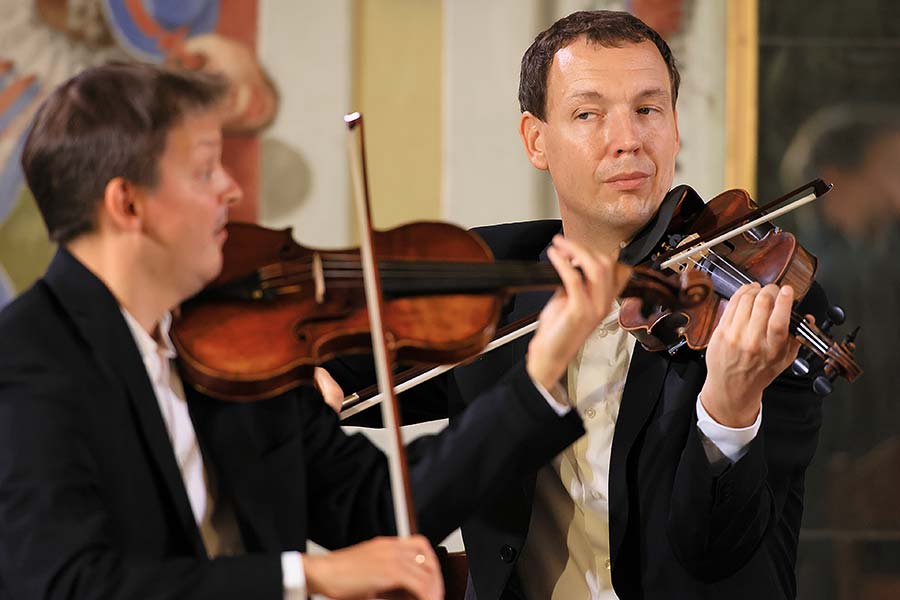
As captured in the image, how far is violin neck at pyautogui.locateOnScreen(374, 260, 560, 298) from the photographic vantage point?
4.26 feet

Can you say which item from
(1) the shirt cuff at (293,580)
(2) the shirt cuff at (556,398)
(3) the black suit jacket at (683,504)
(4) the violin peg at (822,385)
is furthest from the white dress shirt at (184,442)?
(4) the violin peg at (822,385)

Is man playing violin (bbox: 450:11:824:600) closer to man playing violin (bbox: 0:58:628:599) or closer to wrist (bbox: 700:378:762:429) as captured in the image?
wrist (bbox: 700:378:762:429)

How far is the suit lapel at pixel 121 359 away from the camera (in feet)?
3.89

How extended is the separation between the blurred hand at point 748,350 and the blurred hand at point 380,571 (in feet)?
1.93

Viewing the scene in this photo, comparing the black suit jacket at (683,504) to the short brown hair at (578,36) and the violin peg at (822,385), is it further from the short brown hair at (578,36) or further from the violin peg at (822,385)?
the short brown hair at (578,36)

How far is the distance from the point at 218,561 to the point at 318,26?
7.77 feet

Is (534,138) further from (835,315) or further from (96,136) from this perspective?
(96,136)

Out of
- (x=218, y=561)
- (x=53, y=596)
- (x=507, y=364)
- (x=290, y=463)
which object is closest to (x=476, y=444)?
(x=290, y=463)

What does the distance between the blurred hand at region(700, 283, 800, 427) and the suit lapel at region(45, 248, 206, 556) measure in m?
0.70

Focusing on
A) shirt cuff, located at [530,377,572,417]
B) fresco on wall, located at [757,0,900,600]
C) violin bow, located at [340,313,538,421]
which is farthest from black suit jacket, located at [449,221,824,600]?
fresco on wall, located at [757,0,900,600]

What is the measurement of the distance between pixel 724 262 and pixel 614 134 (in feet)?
0.79

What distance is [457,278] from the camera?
131 centimetres

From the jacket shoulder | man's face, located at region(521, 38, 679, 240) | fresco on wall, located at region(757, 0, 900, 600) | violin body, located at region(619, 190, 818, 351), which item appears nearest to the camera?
violin body, located at region(619, 190, 818, 351)

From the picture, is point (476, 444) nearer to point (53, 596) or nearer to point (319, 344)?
point (319, 344)
